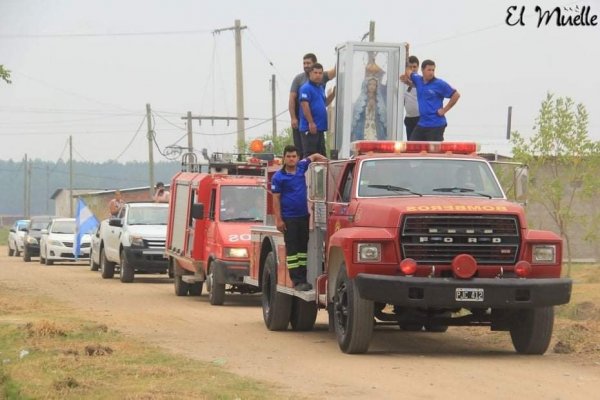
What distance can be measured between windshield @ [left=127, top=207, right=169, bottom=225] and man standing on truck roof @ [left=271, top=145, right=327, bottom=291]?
14676 mm

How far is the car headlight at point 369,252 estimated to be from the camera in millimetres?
13352

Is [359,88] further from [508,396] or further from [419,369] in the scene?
[508,396]

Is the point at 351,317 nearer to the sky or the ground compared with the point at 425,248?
nearer to the ground

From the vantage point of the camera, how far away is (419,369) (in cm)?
1268

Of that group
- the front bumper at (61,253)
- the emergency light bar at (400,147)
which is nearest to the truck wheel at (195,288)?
the emergency light bar at (400,147)

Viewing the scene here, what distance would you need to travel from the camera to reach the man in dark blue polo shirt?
1659 cm

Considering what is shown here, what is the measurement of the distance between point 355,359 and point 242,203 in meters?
10.1

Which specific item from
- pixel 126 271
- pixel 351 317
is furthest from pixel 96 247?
pixel 351 317

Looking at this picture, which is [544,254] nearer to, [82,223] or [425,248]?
[425,248]

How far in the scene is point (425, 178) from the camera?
14.5 meters

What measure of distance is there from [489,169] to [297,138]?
3157 millimetres

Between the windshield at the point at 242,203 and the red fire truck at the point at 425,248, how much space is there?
23.4 feet

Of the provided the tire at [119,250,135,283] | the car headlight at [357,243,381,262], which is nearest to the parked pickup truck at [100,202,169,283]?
the tire at [119,250,135,283]

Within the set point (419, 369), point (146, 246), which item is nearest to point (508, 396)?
point (419, 369)
